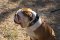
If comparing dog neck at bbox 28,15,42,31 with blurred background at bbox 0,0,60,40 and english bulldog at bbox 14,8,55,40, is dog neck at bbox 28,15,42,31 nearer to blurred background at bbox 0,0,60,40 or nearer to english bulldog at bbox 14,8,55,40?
english bulldog at bbox 14,8,55,40

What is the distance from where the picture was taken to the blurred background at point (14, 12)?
426 cm

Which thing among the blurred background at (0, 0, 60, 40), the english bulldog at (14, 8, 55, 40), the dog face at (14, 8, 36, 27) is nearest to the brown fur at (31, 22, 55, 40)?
the english bulldog at (14, 8, 55, 40)

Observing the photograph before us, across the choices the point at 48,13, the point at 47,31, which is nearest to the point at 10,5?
the point at 48,13

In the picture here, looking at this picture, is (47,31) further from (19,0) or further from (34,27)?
(19,0)

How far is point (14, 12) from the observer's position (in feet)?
16.4

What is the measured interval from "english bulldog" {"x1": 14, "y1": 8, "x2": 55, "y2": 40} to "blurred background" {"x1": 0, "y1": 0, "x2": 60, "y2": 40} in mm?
849

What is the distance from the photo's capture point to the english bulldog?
9.66 ft

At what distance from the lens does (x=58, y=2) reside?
5371 mm

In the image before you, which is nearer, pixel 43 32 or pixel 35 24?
pixel 35 24

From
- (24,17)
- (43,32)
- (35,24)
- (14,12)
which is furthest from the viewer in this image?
(14,12)

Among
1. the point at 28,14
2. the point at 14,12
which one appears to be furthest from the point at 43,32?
the point at 14,12

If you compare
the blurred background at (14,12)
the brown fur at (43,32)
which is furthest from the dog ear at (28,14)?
the blurred background at (14,12)

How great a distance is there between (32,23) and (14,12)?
2060 mm

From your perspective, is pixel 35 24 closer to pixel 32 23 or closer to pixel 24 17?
pixel 32 23
